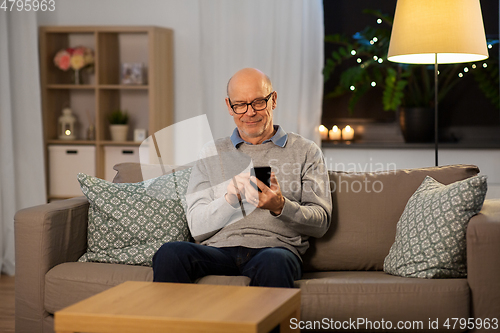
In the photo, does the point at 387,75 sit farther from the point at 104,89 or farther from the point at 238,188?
the point at 238,188

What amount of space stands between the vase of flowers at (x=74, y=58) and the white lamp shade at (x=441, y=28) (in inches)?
88.7

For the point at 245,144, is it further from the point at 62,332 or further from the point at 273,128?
the point at 62,332

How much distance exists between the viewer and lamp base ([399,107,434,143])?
11.4 ft

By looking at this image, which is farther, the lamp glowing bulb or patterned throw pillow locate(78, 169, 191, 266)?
the lamp glowing bulb

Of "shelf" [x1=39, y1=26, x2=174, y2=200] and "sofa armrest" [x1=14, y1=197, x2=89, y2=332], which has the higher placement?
"shelf" [x1=39, y1=26, x2=174, y2=200]

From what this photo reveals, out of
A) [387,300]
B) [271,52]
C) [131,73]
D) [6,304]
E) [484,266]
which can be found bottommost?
[6,304]

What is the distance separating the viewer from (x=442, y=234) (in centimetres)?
182

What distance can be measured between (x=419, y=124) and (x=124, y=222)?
214 cm

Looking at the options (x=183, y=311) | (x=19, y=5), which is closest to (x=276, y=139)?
(x=183, y=311)

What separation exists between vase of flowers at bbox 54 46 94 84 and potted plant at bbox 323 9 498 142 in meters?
1.65

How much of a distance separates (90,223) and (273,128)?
830mm

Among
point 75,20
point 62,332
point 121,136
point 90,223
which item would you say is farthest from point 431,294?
point 75,20

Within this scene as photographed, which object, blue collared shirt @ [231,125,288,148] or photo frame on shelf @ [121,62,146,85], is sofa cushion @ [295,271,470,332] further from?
photo frame on shelf @ [121,62,146,85]

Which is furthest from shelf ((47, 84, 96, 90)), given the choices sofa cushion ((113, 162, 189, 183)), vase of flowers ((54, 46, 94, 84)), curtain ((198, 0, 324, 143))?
sofa cushion ((113, 162, 189, 183))
